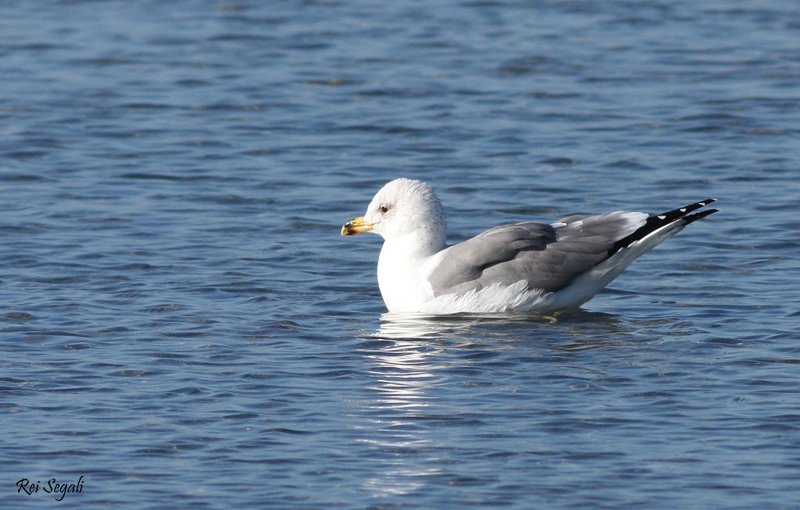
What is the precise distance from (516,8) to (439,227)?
43.2 ft

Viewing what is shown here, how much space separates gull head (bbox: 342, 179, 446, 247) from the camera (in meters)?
11.2

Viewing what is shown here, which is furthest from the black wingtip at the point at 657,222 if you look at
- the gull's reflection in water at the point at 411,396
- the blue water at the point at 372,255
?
the gull's reflection in water at the point at 411,396

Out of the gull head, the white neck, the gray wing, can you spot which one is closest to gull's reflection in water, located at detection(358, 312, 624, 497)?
the white neck

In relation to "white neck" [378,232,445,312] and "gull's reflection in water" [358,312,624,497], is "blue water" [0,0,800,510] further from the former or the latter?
"white neck" [378,232,445,312]

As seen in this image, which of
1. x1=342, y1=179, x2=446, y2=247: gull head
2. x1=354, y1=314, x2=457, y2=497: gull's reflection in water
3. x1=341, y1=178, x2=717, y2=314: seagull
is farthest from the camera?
x1=342, y1=179, x2=446, y2=247: gull head

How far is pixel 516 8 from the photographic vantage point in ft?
77.9

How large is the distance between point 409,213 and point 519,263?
1.04 meters

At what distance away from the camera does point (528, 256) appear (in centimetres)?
1085

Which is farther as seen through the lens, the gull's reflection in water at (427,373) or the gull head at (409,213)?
the gull head at (409,213)

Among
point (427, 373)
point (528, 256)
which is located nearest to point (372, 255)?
point (528, 256)

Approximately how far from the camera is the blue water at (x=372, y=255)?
7.65 m

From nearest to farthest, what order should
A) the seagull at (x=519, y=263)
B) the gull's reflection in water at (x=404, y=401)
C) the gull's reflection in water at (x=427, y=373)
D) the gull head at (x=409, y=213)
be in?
the gull's reflection in water at (x=404, y=401) → the gull's reflection in water at (x=427, y=373) → the seagull at (x=519, y=263) → the gull head at (x=409, y=213)

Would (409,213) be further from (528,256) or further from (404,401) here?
(404,401)

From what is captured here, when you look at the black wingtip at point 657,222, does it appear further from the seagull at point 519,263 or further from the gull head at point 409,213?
the gull head at point 409,213
